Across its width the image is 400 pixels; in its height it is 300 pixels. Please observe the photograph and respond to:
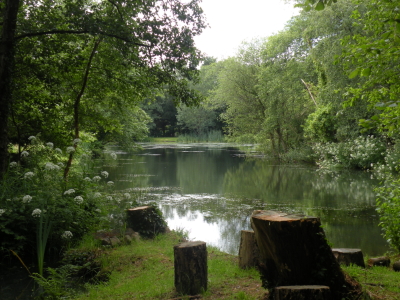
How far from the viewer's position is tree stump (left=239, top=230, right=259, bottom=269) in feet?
16.8

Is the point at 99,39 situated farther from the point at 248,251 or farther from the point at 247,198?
the point at 247,198

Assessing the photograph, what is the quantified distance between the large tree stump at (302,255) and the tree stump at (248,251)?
5.39 feet

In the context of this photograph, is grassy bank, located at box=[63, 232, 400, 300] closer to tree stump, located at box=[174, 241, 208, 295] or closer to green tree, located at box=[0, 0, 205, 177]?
tree stump, located at box=[174, 241, 208, 295]

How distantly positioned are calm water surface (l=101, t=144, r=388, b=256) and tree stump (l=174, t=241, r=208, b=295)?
3.18 metres

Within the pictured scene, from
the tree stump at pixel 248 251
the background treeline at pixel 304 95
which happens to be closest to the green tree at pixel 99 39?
the tree stump at pixel 248 251

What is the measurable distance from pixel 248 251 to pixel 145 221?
2800 millimetres

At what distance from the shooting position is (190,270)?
13.6 feet

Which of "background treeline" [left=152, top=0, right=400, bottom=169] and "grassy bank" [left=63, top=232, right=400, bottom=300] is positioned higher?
"background treeline" [left=152, top=0, right=400, bottom=169]

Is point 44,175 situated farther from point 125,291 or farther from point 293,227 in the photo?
A: point 293,227

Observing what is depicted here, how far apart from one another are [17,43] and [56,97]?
167 centimetres

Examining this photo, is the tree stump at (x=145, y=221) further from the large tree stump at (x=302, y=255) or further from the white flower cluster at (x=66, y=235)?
the large tree stump at (x=302, y=255)

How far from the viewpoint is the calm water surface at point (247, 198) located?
8445 mm

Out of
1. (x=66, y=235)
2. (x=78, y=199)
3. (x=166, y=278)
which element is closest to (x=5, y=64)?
(x=78, y=199)

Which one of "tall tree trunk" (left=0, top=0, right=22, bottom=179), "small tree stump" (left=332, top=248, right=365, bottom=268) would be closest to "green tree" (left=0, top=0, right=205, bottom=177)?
"tall tree trunk" (left=0, top=0, right=22, bottom=179)
